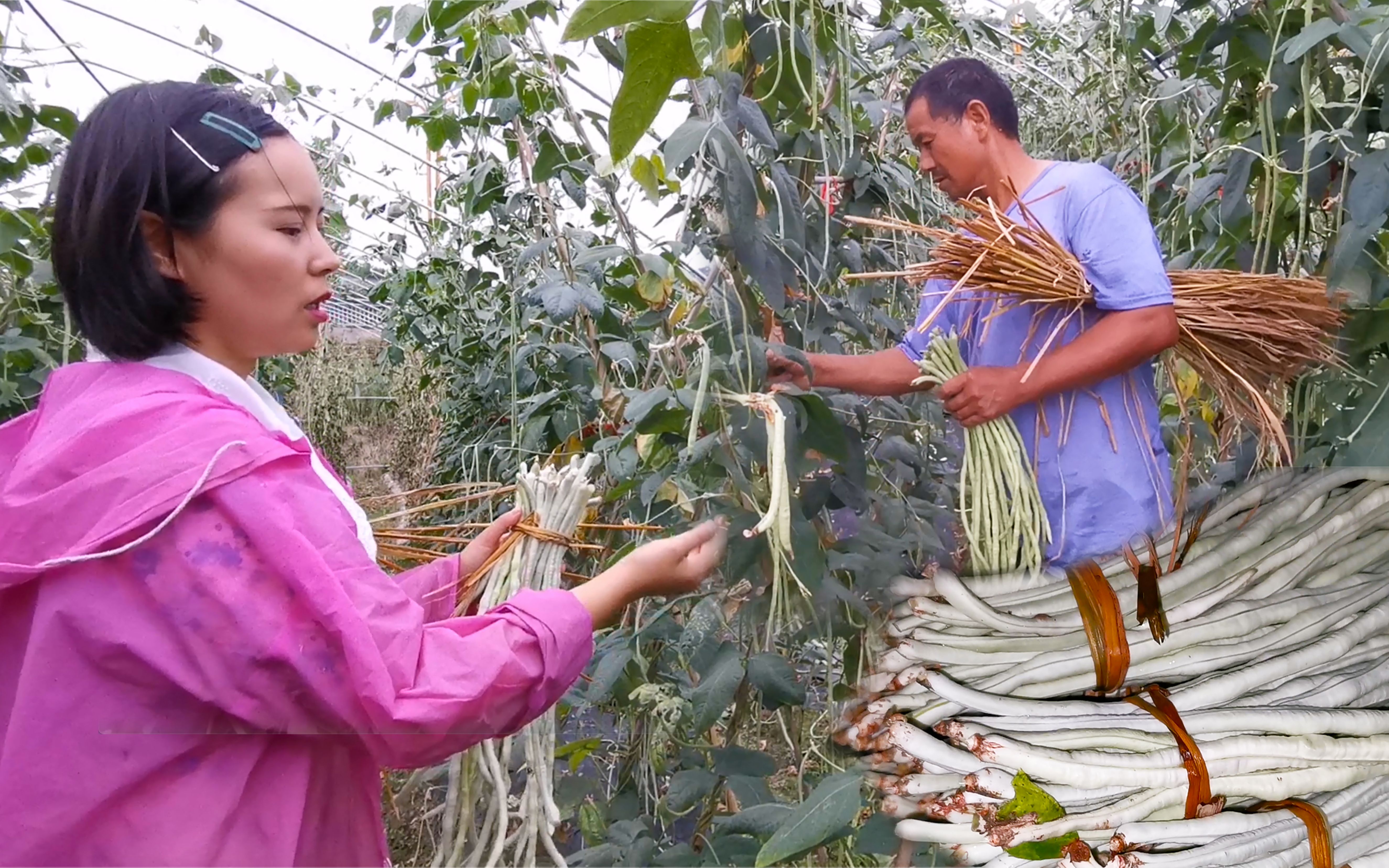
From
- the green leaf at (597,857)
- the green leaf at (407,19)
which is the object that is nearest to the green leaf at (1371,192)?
the green leaf at (597,857)

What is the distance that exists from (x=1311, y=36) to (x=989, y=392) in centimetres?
47

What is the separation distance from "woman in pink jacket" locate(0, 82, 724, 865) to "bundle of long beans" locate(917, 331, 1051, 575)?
277 mm

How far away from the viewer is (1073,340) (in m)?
0.70

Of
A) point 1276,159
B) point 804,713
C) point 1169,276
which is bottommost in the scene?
point 804,713

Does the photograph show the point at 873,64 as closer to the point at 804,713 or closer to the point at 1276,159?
the point at 1276,159

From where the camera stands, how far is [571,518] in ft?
2.54

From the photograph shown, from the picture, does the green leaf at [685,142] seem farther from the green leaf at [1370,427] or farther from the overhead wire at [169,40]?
the green leaf at [1370,427]

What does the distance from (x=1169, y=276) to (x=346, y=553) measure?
2.13 ft

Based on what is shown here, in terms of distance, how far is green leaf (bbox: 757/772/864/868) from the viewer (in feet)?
2.06

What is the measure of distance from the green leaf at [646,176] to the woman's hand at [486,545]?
30 centimetres

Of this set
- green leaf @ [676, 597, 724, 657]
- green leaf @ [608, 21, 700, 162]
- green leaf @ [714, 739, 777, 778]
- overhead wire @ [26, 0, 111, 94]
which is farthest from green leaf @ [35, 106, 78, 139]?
green leaf @ [714, 739, 777, 778]

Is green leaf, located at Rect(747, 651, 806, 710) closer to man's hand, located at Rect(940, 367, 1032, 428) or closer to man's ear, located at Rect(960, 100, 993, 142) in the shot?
man's hand, located at Rect(940, 367, 1032, 428)

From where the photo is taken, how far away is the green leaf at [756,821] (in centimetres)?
87

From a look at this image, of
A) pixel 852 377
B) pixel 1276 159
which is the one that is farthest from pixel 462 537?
pixel 1276 159
